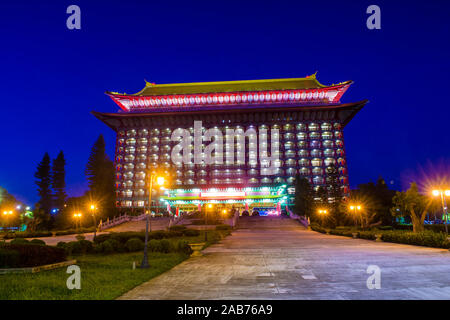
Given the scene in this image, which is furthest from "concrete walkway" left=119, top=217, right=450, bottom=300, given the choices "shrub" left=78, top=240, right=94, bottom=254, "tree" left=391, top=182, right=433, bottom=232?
"tree" left=391, top=182, right=433, bottom=232

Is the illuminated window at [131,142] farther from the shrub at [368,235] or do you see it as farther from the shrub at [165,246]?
the shrub at [165,246]

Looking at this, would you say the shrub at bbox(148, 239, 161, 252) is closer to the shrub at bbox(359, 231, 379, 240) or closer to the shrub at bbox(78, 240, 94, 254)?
the shrub at bbox(78, 240, 94, 254)

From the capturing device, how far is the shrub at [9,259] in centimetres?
1132

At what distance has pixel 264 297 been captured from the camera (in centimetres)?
751

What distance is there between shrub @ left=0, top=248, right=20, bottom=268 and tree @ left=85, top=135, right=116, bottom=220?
169 ft

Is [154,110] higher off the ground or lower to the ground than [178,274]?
higher

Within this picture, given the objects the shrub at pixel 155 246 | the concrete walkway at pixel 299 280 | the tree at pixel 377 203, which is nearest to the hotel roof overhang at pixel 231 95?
the tree at pixel 377 203

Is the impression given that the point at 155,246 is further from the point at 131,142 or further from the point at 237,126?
the point at 131,142

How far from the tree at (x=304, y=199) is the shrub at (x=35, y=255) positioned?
48065 millimetres

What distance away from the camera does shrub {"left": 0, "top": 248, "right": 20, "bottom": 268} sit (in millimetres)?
11320

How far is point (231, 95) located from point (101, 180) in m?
51.4
